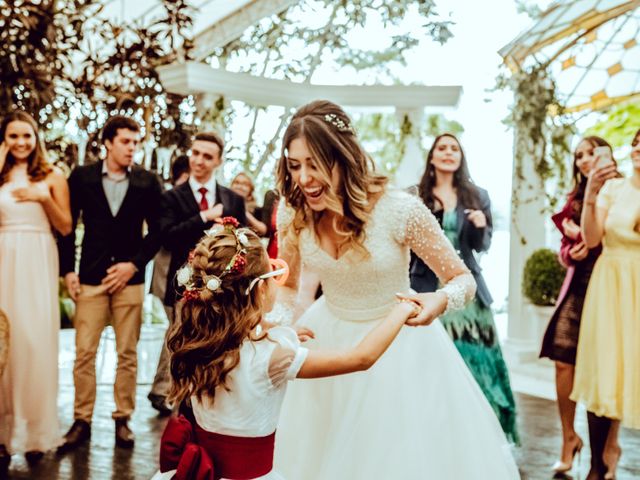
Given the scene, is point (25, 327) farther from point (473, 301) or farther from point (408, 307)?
point (408, 307)

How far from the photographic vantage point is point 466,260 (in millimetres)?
3957

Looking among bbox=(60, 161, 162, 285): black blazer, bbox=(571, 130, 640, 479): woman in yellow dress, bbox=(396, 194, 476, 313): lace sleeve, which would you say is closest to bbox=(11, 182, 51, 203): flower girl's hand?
bbox=(60, 161, 162, 285): black blazer

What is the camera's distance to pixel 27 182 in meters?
3.96

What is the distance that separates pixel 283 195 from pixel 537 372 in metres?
4.38

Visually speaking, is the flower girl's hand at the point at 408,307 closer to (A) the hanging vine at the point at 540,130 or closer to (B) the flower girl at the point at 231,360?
(B) the flower girl at the point at 231,360

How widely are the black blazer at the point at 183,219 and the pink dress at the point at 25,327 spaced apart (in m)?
0.68

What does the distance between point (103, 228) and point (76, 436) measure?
1063 mm

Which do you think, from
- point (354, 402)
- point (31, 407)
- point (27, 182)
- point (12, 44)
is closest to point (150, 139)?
point (12, 44)

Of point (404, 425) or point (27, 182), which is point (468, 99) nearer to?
point (27, 182)

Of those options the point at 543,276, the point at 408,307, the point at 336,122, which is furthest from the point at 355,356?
the point at 543,276

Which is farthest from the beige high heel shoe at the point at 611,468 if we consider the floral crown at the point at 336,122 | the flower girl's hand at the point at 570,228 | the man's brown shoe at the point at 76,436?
the man's brown shoe at the point at 76,436

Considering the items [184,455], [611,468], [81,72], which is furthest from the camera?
[81,72]

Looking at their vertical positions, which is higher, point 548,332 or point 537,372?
point 548,332

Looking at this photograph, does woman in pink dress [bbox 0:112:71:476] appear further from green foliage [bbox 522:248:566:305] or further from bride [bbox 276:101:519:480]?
green foliage [bbox 522:248:566:305]
